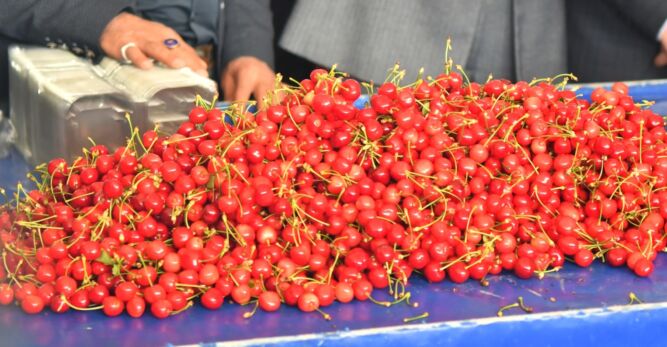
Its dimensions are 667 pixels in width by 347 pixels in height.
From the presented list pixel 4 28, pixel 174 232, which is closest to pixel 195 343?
pixel 174 232

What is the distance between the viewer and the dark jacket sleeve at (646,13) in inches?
74.1

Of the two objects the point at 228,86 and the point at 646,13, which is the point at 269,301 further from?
the point at 646,13

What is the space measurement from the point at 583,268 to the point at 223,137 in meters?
0.47

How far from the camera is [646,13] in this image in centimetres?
191

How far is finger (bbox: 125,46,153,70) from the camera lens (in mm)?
1524

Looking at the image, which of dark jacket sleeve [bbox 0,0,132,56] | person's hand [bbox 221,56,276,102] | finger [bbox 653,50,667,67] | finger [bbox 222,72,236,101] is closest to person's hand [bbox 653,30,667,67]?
finger [bbox 653,50,667,67]

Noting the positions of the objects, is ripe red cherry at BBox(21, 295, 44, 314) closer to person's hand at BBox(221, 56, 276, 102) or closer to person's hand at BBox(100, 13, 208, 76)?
person's hand at BBox(100, 13, 208, 76)

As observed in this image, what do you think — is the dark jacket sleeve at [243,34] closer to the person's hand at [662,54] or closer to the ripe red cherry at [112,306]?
the person's hand at [662,54]

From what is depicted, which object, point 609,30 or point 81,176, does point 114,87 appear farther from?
point 609,30

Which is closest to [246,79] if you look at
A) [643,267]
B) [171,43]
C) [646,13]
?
[171,43]

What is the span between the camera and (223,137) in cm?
97

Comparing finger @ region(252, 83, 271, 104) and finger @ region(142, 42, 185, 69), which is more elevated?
finger @ region(142, 42, 185, 69)

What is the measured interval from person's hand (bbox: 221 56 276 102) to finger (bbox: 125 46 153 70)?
38cm

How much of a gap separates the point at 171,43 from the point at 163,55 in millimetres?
76
